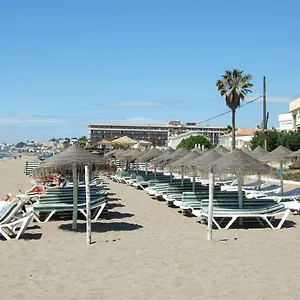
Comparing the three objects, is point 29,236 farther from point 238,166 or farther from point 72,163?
point 238,166

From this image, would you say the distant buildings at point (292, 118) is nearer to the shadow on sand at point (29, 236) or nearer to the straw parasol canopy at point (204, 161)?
the straw parasol canopy at point (204, 161)

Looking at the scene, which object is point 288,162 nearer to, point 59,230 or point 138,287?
point 59,230

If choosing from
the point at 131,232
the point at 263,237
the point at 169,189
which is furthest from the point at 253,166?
the point at 169,189

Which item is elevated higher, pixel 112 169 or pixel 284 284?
pixel 112 169

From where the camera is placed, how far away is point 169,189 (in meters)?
17.5

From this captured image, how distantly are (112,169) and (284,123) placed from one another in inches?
2104

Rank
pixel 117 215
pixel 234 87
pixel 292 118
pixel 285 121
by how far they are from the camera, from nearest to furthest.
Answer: pixel 117 215 < pixel 234 87 < pixel 292 118 < pixel 285 121

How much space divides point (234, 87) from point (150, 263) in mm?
34686

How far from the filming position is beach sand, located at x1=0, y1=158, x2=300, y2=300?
646 cm

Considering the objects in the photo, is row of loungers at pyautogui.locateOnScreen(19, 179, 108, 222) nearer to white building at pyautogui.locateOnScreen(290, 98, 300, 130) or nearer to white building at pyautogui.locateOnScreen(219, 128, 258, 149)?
white building at pyautogui.locateOnScreen(290, 98, 300, 130)

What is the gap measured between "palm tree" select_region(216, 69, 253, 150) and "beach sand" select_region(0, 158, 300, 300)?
97.9 feet

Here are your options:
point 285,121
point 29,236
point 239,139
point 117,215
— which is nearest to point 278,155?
point 117,215

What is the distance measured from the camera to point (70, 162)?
10.7 meters

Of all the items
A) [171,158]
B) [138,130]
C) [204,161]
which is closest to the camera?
[204,161]
